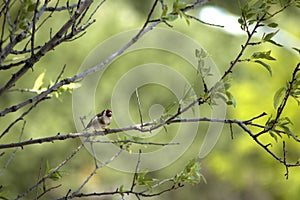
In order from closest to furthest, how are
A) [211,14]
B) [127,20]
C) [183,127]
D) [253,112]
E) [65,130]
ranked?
1. [211,14]
2. [183,127]
3. [253,112]
4. [65,130]
5. [127,20]

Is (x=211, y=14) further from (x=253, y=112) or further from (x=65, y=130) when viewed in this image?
(x=65, y=130)

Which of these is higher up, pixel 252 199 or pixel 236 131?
pixel 236 131

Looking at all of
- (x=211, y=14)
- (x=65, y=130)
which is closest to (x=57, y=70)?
(x=65, y=130)

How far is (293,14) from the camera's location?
148 inches

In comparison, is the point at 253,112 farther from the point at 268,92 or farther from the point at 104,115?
the point at 104,115

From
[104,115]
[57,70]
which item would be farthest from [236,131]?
[104,115]

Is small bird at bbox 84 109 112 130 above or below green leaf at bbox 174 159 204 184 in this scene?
above

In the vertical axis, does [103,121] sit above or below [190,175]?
above

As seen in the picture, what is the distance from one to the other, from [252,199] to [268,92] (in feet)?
2.74

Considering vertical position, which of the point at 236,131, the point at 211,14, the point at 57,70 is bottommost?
the point at 236,131

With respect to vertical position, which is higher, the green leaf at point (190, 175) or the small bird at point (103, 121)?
the small bird at point (103, 121)

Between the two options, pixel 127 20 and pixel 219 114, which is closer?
pixel 219 114

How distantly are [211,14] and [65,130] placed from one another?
1.92 metres

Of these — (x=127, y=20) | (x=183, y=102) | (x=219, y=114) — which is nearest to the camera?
(x=183, y=102)
